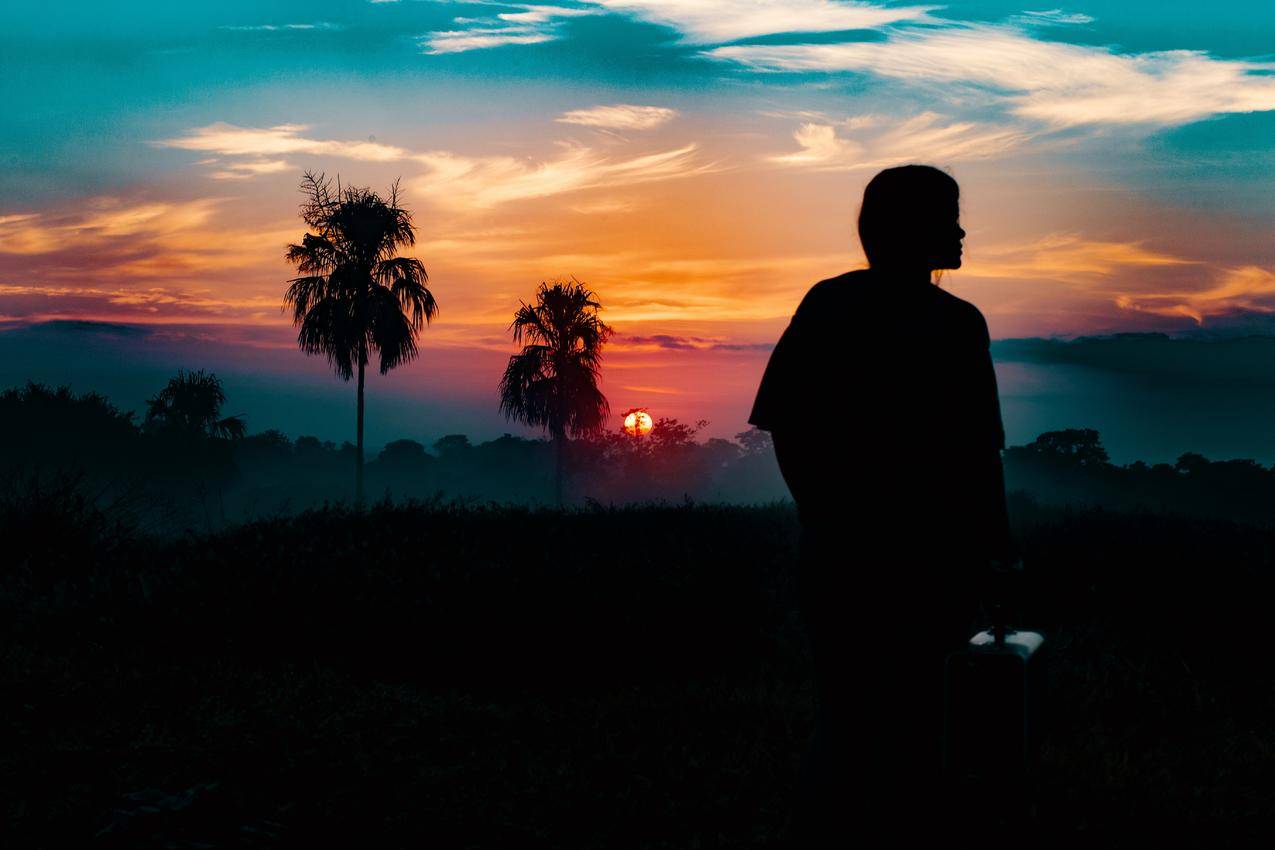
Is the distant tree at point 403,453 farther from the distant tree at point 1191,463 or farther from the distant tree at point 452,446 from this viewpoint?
the distant tree at point 1191,463

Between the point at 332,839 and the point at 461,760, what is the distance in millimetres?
1144

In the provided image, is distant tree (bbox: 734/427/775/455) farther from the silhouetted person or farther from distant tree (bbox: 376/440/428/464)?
the silhouetted person

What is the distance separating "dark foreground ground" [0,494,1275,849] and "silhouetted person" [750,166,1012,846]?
20.5 inches

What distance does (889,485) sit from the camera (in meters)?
2.96

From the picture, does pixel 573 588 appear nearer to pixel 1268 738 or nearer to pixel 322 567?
pixel 322 567

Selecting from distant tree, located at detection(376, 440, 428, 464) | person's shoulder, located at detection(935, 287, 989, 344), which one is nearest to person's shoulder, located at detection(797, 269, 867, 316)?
person's shoulder, located at detection(935, 287, 989, 344)

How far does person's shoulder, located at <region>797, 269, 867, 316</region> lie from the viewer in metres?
3.04

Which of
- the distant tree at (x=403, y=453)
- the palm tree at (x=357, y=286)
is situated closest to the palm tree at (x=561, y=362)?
the palm tree at (x=357, y=286)

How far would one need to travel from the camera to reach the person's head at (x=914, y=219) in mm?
2959

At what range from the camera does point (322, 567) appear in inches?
368

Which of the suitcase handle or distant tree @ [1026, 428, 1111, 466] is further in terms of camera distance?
distant tree @ [1026, 428, 1111, 466]

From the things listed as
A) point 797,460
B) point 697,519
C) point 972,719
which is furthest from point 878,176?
point 697,519

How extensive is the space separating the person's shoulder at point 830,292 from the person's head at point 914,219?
0.09 m

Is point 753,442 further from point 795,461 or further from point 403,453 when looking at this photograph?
point 795,461
